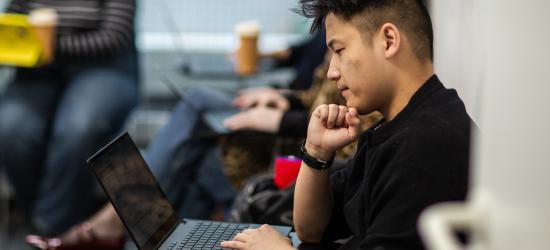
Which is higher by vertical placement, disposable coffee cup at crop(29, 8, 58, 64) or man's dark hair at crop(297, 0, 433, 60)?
man's dark hair at crop(297, 0, 433, 60)

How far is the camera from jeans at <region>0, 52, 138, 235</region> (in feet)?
10.3

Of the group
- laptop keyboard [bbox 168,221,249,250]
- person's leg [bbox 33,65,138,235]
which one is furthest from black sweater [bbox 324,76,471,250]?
person's leg [bbox 33,65,138,235]

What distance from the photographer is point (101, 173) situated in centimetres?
153

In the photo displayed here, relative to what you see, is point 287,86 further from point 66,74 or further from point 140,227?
point 140,227

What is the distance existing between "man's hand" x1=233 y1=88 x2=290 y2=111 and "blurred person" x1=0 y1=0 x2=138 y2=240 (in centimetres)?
53

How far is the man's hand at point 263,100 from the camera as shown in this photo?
2.94 metres

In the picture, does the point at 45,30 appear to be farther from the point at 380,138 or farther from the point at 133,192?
the point at 380,138

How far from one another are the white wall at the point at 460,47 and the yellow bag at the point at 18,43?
5.05ft

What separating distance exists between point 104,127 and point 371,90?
6.44 ft

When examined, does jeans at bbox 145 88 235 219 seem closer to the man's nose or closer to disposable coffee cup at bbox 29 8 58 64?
Answer: disposable coffee cup at bbox 29 8 58 64

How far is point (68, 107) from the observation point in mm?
3152

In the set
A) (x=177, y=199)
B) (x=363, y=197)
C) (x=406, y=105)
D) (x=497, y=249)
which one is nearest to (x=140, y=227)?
(x=363, y=197)

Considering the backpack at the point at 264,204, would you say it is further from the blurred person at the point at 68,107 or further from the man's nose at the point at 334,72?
the blurred person at the point at 68,107

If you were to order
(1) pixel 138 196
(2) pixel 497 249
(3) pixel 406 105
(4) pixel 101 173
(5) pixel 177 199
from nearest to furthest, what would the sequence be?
(2) pixel 497 249 → (3) pixel 406 105 → (4) pixel 101 173 → (1) pixel 138 196 → (5) pixel 177 199
